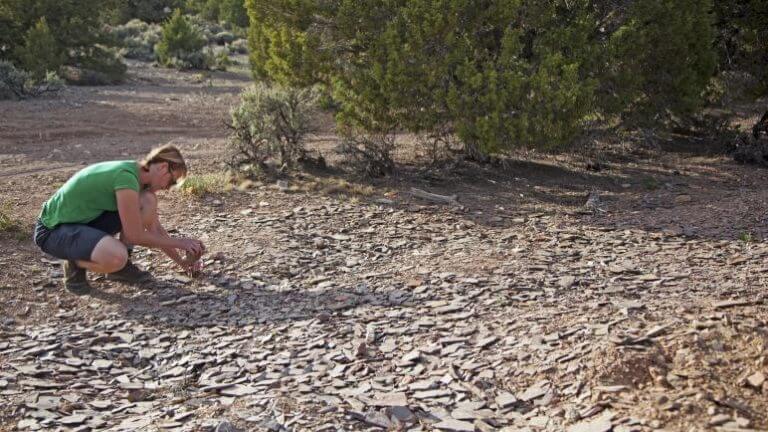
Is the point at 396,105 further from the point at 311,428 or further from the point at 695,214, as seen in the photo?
the point at 311,428

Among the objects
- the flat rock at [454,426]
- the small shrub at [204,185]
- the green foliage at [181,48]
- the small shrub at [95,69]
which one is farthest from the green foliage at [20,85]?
the flat rock at [454,426]

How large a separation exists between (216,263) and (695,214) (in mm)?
3888

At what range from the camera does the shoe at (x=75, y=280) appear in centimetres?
520

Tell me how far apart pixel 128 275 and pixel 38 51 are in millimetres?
12561

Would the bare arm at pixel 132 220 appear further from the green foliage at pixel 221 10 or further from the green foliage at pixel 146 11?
the green foliage at pixel 146 11

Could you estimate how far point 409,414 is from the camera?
11.7ft

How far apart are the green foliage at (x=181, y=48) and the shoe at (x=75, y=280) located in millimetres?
17133

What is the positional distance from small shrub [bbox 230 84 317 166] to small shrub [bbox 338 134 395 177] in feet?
1.61

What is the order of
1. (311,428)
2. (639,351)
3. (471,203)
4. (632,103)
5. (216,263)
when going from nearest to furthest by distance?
(311,428), (639,351), (216,263), (471,203), (632,103)

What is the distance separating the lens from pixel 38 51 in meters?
16.2

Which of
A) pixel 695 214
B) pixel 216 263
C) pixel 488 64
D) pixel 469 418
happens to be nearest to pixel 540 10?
pixel 488 64

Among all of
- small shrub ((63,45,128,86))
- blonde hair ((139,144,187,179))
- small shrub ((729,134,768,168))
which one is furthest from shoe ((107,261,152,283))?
small shrub ((63,45,128,86))

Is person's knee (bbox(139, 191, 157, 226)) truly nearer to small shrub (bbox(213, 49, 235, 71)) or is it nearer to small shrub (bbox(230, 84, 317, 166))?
small shrub (bbox(230, 84, 317, 166))

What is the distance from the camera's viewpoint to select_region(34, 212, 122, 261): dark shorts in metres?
5.02
